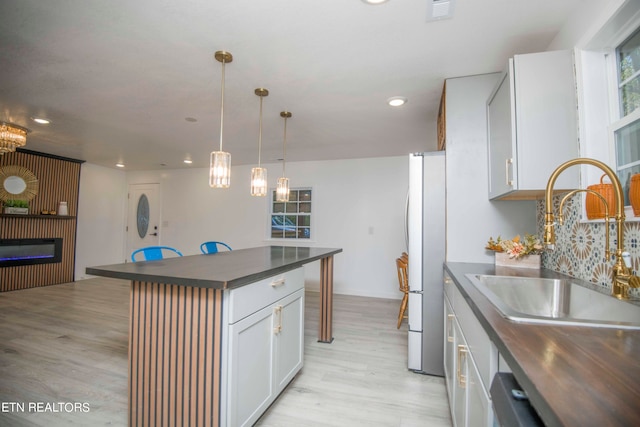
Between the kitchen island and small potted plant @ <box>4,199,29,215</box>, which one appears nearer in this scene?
the kitchen island

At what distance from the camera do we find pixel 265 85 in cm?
248

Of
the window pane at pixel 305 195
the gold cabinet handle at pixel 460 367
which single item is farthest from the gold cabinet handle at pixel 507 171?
the window pane at pixel 305 195

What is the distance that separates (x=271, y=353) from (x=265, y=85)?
2085 millimetres

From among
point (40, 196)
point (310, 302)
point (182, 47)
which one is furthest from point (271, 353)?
point (40, 196)

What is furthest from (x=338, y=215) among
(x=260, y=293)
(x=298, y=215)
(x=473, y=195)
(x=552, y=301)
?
(x=552, y=301)

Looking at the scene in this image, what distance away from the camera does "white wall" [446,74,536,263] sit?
217 centimetres

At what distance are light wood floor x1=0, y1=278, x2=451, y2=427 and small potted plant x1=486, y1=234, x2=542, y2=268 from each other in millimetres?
1032

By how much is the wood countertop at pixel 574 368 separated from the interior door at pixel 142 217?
700 cm

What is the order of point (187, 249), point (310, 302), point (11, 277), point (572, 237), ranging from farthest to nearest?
point (187, 249), point (11, 277), point (310, 302), point (572, 237)

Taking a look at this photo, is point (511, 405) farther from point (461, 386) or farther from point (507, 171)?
point (507, 171)

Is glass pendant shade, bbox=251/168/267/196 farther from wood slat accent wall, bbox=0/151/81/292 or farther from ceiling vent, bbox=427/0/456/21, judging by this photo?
wood slat accent wall, bbox=0/151/81/292

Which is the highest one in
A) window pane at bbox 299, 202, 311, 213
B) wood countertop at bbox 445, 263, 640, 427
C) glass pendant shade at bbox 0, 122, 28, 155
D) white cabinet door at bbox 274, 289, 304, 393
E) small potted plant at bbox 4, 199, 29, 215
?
glass pendant shade at bbox 0, 122, 28, 155

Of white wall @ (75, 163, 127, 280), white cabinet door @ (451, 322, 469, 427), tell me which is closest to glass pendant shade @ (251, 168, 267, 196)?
white cabinet door @ (451, 322, 469, 427)

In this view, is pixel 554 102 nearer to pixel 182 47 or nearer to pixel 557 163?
pixel 557 163
